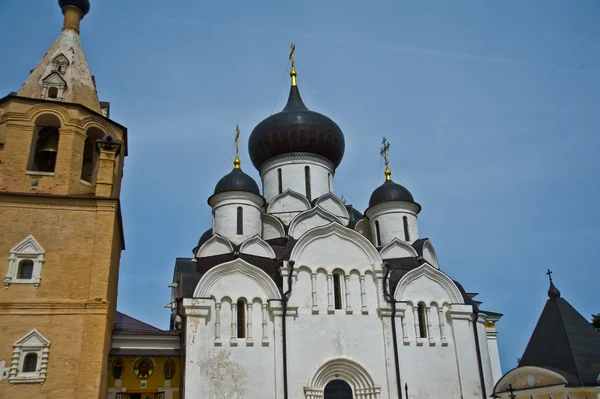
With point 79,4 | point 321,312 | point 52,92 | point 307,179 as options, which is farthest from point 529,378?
point 79,4

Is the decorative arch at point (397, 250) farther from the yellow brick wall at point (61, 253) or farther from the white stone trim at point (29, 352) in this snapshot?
the white stone trim at point (29, 352)

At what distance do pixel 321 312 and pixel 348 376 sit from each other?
1.78 metres

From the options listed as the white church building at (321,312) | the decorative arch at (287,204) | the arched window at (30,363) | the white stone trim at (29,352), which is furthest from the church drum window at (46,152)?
the decorative arch at (287,204)

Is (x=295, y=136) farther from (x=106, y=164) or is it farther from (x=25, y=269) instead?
(x=25, y=269)

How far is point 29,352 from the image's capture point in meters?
10.7

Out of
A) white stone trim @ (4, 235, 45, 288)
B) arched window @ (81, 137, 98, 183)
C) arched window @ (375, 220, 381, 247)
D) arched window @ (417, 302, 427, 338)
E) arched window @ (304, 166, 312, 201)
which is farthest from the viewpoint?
arched window @ (304, 166, 312, 201)

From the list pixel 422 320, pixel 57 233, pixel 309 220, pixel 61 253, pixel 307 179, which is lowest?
pixel 422 320

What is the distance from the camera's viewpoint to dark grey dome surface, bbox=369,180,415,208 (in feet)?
59.4

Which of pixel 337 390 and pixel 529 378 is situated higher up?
pixel 337 390

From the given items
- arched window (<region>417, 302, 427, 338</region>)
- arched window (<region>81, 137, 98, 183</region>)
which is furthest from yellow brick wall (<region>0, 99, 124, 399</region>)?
arched window (<region>417, 302, 427, 338</region>)

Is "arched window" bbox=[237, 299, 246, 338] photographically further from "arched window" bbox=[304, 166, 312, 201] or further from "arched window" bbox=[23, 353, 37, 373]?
"arched window" bbox=[304, 166, 312, 201]

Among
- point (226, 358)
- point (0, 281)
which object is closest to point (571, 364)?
point (226, 358)

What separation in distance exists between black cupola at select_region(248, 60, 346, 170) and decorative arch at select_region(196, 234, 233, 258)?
14.2 feet

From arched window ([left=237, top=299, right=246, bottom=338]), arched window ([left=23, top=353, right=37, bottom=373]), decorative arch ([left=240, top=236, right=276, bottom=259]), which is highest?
decorative arch ([left=240, top=236, right=276, bottom=259])
